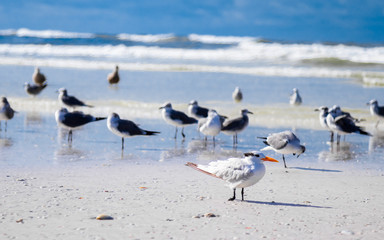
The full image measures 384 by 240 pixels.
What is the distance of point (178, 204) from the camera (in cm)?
604

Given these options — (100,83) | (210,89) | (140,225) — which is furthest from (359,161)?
(100,83)

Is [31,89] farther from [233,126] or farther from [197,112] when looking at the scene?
[233,126]

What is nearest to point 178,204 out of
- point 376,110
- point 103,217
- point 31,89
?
point 103,217

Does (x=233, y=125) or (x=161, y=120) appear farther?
(x=161, y=120)

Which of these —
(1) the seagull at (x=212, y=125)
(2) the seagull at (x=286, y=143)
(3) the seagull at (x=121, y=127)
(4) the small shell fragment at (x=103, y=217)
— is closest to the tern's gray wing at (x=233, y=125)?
(1) the seagull at (x=212, y=125)

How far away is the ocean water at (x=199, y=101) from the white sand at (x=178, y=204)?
0.90m

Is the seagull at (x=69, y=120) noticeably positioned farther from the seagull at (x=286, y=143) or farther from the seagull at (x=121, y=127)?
the seagull at (x=286, y=143)

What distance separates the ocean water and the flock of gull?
0.81 ft

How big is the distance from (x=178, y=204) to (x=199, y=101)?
374 inches

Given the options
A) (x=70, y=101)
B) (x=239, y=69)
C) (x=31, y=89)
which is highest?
(x=239, y=69)

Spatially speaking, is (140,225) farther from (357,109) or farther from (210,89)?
(210,89)

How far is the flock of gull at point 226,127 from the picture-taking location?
621 cm

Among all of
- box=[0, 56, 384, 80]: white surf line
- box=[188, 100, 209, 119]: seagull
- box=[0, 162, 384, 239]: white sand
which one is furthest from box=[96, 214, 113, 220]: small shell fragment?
box=[0, 56, 384, 80]: white surf line

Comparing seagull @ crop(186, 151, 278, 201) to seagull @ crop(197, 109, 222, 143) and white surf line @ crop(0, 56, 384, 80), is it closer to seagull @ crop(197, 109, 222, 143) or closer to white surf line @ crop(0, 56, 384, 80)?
seagull @ crop(197, 109, 222, 143)
